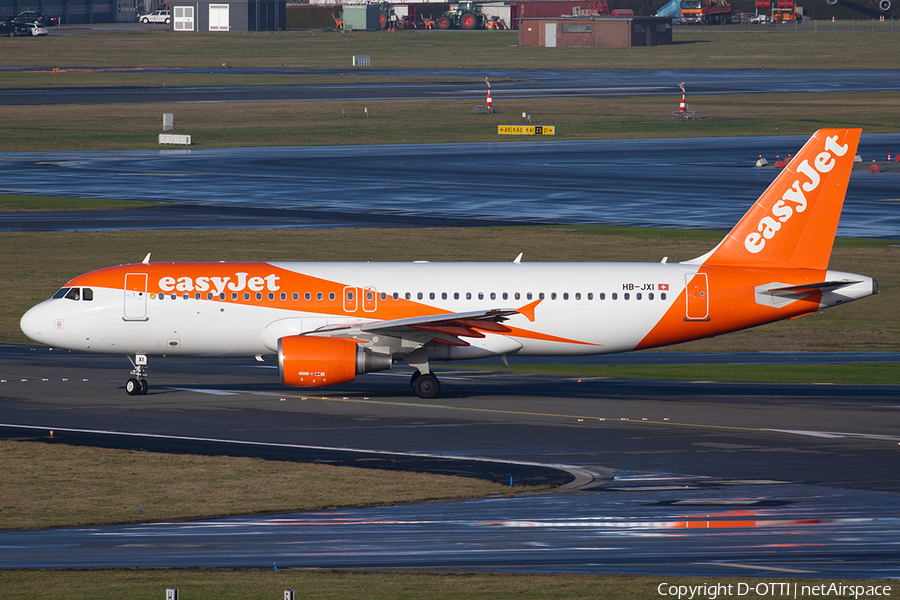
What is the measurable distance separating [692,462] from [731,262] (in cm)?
1090

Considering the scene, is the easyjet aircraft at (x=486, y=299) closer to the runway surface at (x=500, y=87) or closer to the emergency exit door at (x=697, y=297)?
the emergency exit door at (x=697, y=297)

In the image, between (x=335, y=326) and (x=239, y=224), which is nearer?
(x=335, y=326)

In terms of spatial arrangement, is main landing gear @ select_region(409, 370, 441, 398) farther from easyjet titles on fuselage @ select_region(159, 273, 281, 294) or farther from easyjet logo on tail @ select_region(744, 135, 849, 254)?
easyjet logo on tail @ select_region(744, 135, 849, 254)

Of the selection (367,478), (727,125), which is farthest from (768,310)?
(727,125)

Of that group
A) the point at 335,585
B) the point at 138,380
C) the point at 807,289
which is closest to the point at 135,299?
the point at 138,380

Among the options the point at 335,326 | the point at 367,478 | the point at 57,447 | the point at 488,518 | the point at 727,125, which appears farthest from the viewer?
the point at 727,125

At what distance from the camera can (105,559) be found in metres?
22.2

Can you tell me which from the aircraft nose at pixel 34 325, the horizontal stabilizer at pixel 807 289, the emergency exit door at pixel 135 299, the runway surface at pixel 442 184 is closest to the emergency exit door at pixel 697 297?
Result: the horizontal stabilizer at pixel 807 289

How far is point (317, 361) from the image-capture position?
37312mm

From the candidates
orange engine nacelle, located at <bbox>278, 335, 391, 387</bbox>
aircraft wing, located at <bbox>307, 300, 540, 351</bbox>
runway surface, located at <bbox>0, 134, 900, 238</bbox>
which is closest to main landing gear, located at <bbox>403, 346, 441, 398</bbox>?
aircraft wing, located at <bbox>307, 300, 540, 351</bbox>

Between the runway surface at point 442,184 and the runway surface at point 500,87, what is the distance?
37060 millimetres

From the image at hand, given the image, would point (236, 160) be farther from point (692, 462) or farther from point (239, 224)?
point (692, 462)

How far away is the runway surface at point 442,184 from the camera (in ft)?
246

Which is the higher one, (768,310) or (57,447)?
(768,310)
